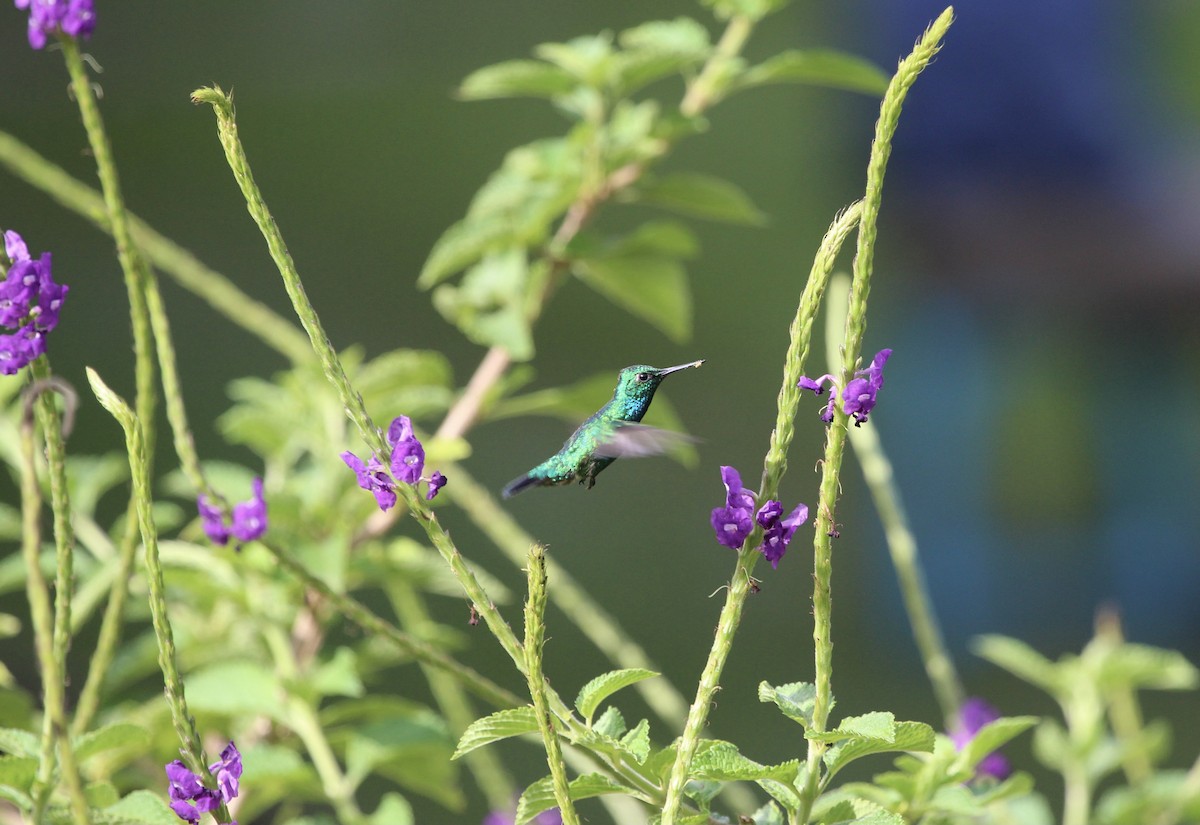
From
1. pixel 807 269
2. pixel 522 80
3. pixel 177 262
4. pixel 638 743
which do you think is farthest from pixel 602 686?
pixel 807 269

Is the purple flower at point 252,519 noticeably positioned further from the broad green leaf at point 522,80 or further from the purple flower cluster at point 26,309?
the broad green leaf at point 522,80

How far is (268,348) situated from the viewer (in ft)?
13.4

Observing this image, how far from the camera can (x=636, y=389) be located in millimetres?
736

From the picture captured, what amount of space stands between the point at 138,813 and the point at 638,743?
7.8 inches

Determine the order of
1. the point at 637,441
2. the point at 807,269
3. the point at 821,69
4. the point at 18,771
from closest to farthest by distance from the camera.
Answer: the point at 18,771
the point at 637,441
the point at 821,69
the point at 807,269

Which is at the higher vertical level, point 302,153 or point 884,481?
point 302,153

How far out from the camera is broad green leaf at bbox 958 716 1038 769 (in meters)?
0.60

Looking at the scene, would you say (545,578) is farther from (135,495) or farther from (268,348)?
(268,348)

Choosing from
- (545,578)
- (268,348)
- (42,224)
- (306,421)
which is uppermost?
(42,224)

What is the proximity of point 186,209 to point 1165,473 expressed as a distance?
10.5ft

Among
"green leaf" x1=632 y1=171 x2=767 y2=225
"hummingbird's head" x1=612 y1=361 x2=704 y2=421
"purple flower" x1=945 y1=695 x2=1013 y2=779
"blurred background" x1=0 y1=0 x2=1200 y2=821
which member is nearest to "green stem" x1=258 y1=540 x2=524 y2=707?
"hummingbird's head" x1=612 y1=361 x2=704 y2=421

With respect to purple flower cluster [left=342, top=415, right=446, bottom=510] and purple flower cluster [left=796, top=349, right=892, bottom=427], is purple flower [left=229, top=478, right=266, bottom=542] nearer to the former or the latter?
purple flower cluster [left=342, top=415, right=446, bottom=510]

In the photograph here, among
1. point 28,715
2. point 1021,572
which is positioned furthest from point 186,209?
point 28,715

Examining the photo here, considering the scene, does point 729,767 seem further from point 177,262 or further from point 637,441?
point 177,262
